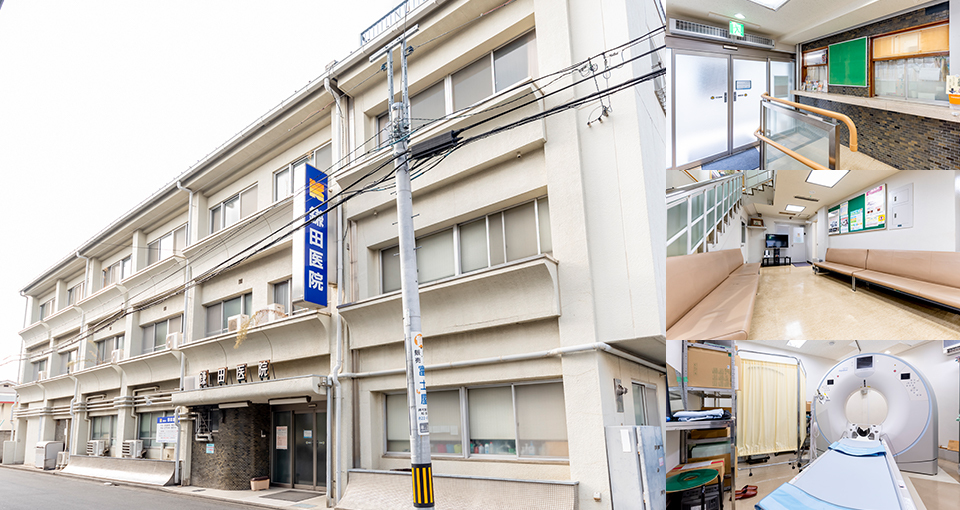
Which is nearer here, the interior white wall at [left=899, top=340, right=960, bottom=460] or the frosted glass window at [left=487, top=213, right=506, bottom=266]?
the interior white wall at [left=899, top=340, right=960, bottom=460]

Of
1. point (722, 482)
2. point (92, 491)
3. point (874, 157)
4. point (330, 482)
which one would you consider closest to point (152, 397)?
point (92, 491)

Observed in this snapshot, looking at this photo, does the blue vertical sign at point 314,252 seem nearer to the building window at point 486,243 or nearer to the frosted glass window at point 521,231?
the building window at point 486,243

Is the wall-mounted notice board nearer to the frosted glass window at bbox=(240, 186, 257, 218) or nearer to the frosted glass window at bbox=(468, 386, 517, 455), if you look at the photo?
the frosted glass window at bbox=(468, 386, 517, 455)

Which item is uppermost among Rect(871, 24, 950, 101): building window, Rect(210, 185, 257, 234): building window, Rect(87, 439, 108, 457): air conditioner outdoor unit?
Rect(210, 185, 257, 234): building window

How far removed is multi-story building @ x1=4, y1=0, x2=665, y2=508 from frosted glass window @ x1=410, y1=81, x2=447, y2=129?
0.07 metres

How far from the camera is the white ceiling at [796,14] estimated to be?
1.88 m

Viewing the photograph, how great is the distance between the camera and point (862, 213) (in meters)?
1.81

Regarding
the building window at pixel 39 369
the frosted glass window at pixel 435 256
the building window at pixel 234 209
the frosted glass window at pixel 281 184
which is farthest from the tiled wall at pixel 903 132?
the building window at pixel 39 369

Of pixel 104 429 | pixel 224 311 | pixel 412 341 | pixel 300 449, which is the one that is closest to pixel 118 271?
pixel 104 429

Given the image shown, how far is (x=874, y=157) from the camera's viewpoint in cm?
184

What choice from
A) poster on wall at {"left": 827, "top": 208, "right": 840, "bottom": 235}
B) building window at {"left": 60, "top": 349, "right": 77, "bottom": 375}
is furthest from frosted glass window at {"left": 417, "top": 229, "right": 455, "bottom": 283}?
building window at {"left": 60, "top": 349, "right": 77, "bottom": 375}

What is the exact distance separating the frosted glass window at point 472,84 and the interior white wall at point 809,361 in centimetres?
1030

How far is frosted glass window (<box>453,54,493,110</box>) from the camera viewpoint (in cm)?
1199

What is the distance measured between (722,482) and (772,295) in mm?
1323
